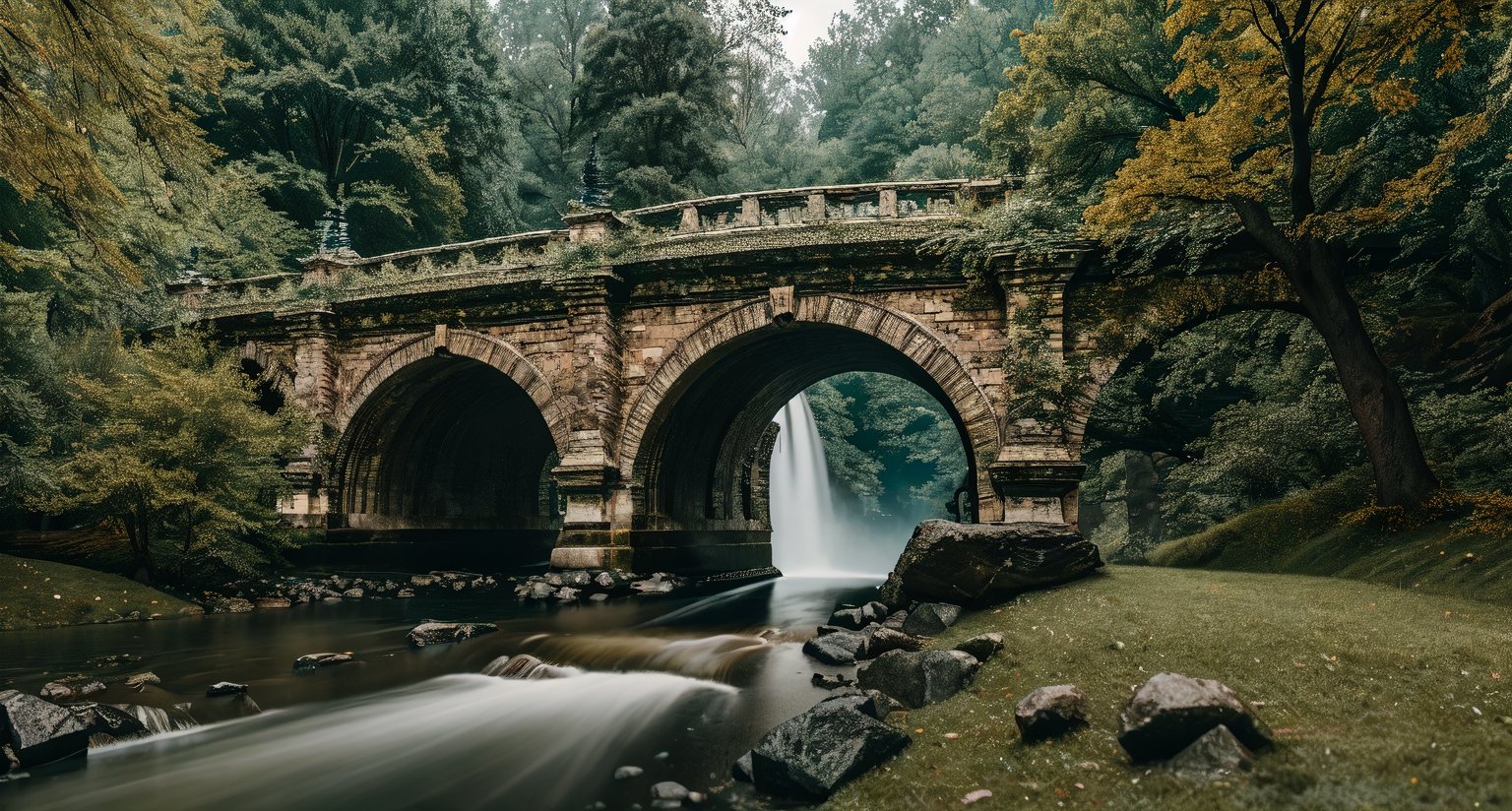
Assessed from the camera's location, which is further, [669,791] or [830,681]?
[830,681]

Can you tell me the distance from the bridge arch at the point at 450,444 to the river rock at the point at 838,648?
822 cm

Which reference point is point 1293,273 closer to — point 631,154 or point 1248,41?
point 1248,41

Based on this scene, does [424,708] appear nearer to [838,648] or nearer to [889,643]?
[838,648]

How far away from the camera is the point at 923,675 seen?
19.5 feet

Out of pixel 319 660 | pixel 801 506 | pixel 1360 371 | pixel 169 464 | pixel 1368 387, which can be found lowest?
pixel 319 660

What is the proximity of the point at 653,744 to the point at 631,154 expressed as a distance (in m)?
26.8

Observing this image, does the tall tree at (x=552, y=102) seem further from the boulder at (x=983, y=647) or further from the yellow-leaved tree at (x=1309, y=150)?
the boulder at (x=983, y=647)

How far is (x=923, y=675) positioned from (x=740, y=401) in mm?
13722

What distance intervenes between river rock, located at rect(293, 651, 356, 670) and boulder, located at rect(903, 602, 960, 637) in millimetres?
6121

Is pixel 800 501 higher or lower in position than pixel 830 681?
higher

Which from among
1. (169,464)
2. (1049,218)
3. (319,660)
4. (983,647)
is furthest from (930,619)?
(169,464)

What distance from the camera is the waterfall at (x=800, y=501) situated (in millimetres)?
31641

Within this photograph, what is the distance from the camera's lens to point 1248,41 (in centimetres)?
1021

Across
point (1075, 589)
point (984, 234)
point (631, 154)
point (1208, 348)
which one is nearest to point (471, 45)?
point (631, 154)
